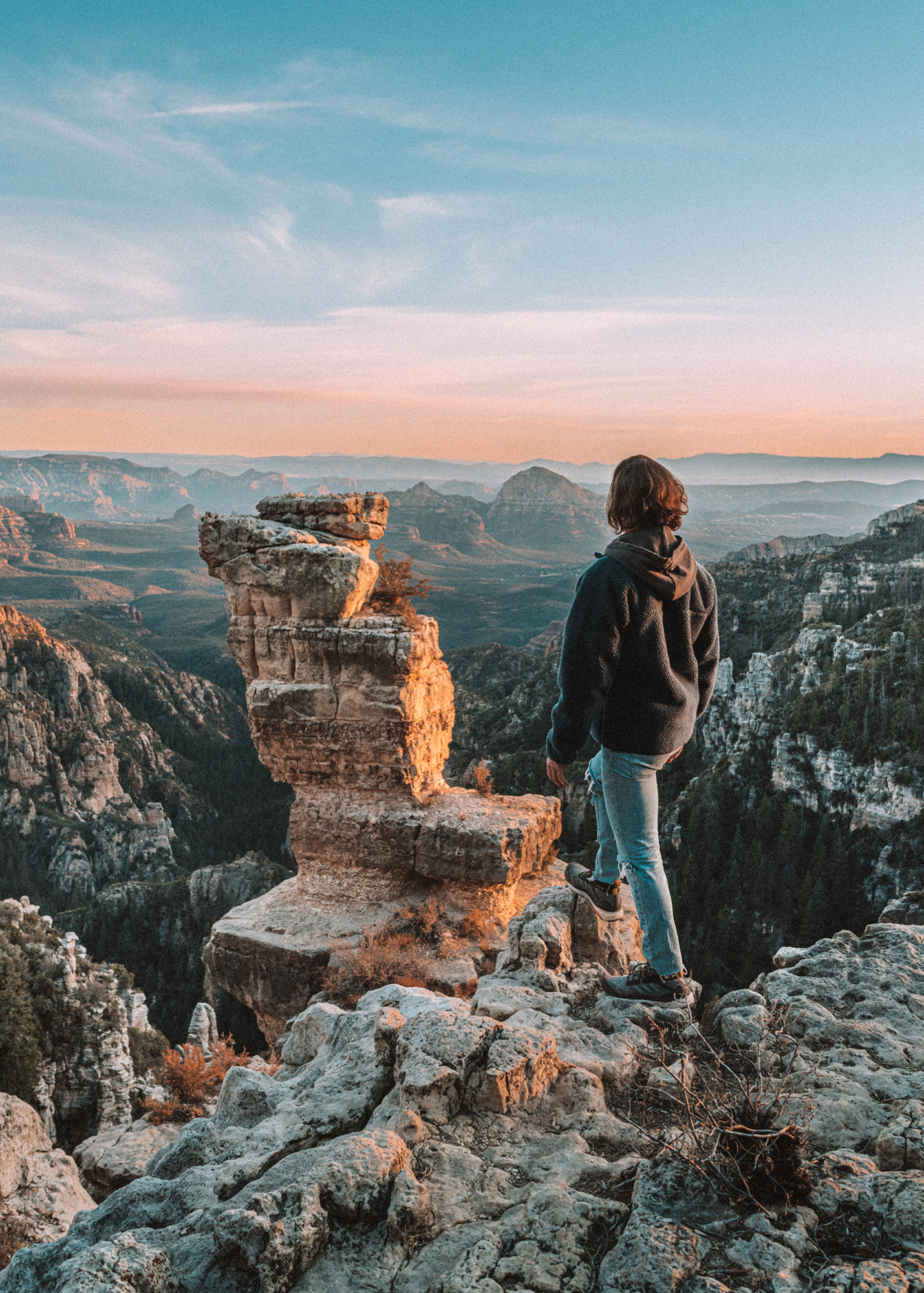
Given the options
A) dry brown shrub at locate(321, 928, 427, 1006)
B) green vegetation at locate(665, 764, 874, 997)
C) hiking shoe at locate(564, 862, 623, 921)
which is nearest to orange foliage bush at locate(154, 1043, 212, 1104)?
dry brown shrub at locate(321, 928, 427, 1006)

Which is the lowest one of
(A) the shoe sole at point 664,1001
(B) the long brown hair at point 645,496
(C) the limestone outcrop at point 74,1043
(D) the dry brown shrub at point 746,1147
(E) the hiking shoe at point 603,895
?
(C) the limestone outcrop at point 74,1043

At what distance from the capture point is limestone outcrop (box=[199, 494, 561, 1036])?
43.5 ft

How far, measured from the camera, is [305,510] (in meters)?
14.5

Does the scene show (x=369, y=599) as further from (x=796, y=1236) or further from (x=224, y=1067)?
(x=796, y=1236)

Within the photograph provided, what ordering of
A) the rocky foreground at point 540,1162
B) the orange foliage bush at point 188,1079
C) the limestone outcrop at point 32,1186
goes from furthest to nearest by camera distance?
1. the orange foliage bush at point 188,1079
2. the limestone outcrop at point 32,1186
3. the rocky foreground at point 540,1162

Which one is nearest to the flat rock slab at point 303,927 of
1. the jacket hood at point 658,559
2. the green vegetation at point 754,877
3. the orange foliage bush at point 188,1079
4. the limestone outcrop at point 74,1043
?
the orange foliage bush at point 188,1079

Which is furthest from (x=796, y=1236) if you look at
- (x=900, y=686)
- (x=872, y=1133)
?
(x=900, y=686)

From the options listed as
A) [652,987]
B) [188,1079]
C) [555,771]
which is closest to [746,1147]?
[652,987]

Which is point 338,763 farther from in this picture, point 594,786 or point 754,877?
point 754,877

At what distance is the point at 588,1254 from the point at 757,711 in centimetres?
7138

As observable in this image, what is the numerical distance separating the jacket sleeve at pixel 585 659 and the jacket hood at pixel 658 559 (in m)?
0.22

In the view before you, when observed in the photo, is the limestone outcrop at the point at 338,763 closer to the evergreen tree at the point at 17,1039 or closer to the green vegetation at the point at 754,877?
the evergreen tree at the point at 17,1039

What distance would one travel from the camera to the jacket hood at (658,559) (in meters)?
4.21

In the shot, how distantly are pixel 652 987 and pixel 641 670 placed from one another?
2421 millimetres
